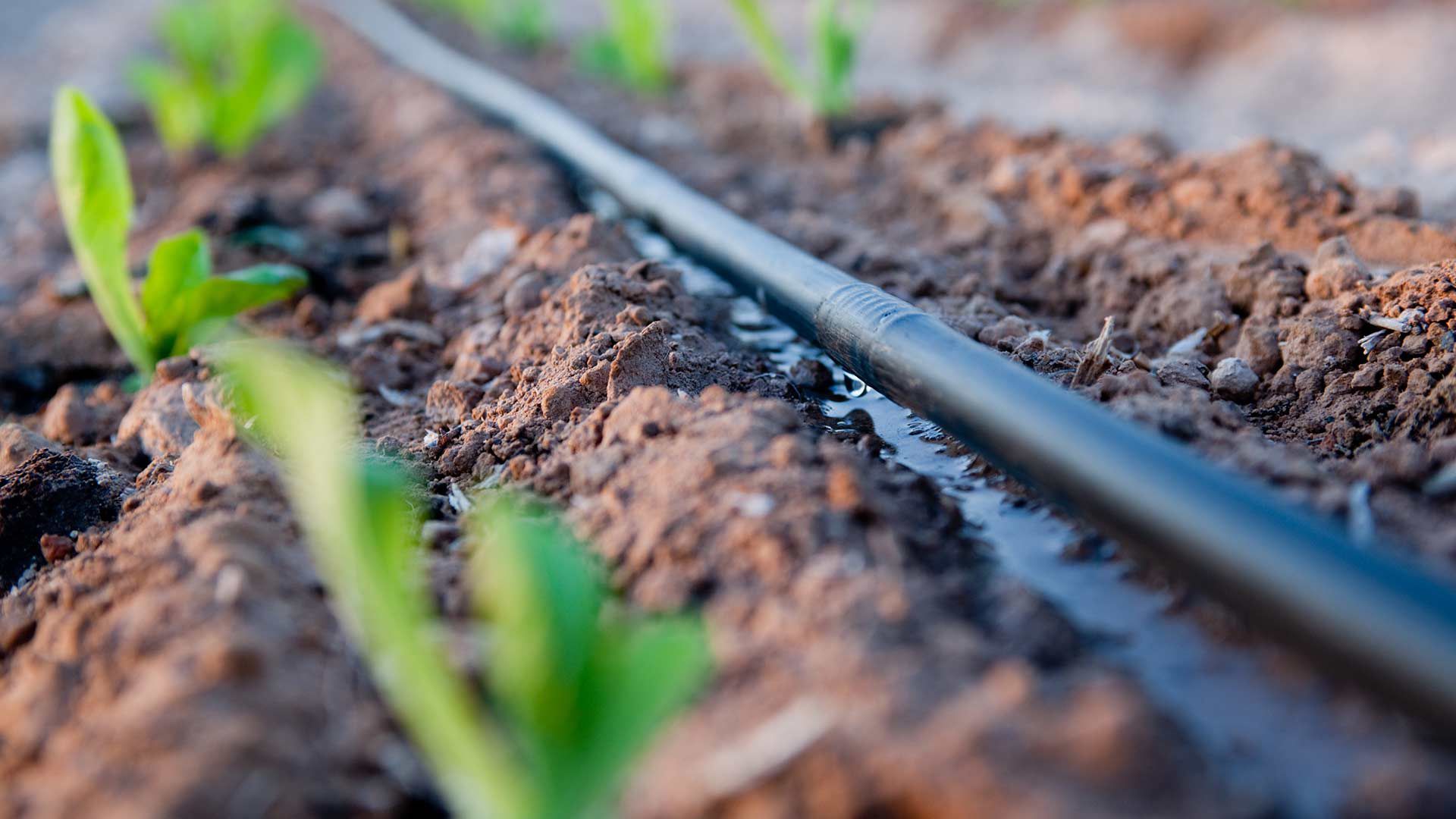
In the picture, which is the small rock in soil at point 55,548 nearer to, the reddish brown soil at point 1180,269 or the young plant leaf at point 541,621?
the young plant leaf at point 541,621

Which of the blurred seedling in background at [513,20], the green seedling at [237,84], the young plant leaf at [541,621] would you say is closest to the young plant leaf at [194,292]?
the young plant leaf at [541,621]

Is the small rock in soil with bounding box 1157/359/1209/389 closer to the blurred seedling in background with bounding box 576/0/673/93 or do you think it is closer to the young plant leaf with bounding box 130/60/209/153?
the blurred seedling in background with bounding box 576/0/673/93

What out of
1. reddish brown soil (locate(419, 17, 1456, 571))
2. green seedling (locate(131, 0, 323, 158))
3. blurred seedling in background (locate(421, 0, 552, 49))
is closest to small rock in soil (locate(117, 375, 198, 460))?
reddish brown soil (locate(419, 17, 1456, 571))

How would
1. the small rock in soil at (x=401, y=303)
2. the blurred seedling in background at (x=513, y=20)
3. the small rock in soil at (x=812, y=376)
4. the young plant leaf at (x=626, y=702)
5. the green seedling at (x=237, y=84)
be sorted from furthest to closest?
the blurred seedling in background at (x=513, y=20)
the green seedling at (x=237, y=84)
the small rock in soil at (x=401, y=303)
the small rock in soil at (x=812, y=376)
the young plant leaf at (x=626, y=702)

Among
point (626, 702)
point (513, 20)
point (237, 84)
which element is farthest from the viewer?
point (513, 20)

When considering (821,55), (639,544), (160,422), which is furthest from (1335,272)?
(160,422)

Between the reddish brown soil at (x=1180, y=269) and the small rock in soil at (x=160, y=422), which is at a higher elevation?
the reddish brown soil at (x=1180, y=269)

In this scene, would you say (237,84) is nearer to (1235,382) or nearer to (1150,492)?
(1235,382)
